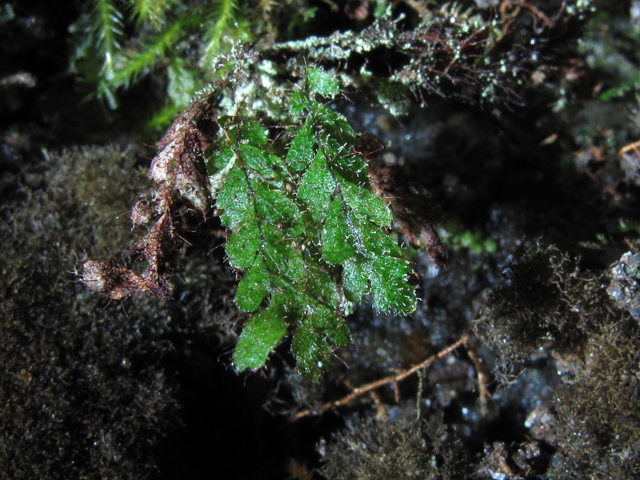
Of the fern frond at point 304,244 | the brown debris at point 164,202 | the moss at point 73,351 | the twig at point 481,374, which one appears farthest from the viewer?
the twig at point 481,374

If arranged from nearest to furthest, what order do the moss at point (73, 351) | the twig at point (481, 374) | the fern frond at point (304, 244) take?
the fern frond at point (304, 244) → the moss at point (73, 351) → the twig at point (481, 374)

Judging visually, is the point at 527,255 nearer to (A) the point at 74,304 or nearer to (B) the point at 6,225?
(A) the point at 74,304

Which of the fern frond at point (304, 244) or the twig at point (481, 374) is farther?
the twig at point (481, 374)

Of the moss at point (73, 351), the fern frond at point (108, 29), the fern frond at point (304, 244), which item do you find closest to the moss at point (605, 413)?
the fern frond at point (304, 244)

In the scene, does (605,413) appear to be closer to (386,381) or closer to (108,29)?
(386,381)

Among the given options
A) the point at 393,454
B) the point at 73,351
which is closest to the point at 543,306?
the point at 393,454

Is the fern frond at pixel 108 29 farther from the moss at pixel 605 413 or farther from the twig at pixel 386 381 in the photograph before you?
the moss at pixel 605 413

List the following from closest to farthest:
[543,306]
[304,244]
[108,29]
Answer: [304,244]
[543,306]
[108,29]
